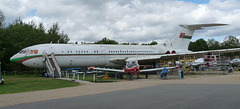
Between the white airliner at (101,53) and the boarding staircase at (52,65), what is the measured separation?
0.56 metres

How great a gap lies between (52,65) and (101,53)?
274 inches

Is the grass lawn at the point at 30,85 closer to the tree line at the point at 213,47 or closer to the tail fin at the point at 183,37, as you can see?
the tail fin at the point at 183,37

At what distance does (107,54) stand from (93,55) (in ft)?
7.09

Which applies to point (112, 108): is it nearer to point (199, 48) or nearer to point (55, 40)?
point (55, 40)

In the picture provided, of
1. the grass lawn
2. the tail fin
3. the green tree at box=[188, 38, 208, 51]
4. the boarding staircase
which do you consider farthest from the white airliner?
the green tree at box=[188, 38, 208, 51]

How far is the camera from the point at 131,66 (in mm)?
20625

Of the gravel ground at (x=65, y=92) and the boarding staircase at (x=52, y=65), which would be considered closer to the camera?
the gravel ground at (x=65, y=92)

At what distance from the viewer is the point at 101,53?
94.3 feet

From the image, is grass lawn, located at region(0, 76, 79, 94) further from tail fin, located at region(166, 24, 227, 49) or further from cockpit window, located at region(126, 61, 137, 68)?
tail fin, located at region(166, 24, 227, 49)

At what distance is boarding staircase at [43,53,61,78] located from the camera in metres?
23.1

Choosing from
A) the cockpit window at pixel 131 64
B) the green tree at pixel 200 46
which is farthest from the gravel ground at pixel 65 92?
the green tree at pixel 200 46

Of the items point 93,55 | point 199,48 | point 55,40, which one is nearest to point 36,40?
point 55,40

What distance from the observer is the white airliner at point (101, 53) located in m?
25.2

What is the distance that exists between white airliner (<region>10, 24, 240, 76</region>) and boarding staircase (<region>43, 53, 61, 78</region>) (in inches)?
22.0
